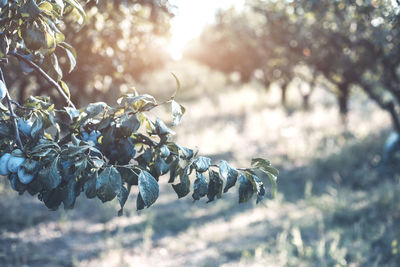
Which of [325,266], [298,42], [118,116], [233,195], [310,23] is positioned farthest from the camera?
[298,42]

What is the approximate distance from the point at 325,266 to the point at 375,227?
1.29 metres

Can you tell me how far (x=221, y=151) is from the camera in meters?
8.39

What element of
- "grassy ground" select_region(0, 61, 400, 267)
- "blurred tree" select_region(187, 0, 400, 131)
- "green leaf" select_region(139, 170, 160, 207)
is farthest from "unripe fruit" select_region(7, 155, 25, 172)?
"grassy ground" select_region(0, 61, 400, 267)

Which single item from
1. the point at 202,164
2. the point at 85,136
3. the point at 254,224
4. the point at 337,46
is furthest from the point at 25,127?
the point at 337,46

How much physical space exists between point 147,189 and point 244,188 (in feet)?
1.12

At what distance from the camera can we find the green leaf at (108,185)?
3.59ft

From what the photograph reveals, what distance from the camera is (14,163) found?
1.10 m

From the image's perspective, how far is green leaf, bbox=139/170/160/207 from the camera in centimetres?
113

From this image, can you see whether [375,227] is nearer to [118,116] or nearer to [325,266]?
[325,266]

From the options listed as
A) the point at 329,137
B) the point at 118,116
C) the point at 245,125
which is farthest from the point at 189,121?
the point at 118,116

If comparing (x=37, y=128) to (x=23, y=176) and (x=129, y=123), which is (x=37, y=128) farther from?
(x=129, y=123)

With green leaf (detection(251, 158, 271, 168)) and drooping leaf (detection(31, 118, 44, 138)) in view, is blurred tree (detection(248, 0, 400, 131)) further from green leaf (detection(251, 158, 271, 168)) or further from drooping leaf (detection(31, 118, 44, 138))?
drooping leaf (detection(31, 118, 44, 138))

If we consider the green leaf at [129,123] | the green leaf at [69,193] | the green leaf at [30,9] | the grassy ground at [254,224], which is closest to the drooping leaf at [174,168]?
the green leaf at [129,123]

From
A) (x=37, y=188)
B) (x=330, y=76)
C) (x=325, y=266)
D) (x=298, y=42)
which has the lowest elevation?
(x=325, y=266)
